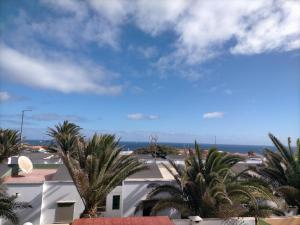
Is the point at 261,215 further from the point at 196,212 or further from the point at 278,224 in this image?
the point at 196,212

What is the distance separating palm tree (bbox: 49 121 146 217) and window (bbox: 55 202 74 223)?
469 cm

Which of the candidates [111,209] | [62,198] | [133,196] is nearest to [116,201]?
[111,209]

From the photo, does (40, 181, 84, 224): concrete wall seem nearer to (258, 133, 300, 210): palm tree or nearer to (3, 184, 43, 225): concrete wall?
(3, 184, 43, 225): concrete wall

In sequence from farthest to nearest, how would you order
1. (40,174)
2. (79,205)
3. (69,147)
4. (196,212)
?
(69,147) → (40,174) → (79,205) → (196,212)

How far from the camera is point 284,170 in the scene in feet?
55.5

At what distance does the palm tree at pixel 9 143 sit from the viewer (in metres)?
28.4

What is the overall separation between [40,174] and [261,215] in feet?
Answer: 53.7

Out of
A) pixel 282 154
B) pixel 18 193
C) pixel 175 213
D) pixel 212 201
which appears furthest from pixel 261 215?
pixel 18 193

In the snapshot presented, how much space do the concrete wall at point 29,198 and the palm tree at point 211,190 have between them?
798 centimetres

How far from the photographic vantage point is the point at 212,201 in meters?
13.4

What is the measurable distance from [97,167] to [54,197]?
6.49 m

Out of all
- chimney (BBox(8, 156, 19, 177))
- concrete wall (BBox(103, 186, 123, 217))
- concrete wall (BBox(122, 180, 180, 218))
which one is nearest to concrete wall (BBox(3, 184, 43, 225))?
chimney (BBox(8, 156, 19, 177))

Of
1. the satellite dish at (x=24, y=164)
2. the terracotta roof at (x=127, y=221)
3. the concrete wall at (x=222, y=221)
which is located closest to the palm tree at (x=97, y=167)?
the terracotta roof at (x=127, y=221)

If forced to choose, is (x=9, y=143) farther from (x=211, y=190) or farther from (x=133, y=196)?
(x=211, y=190)
